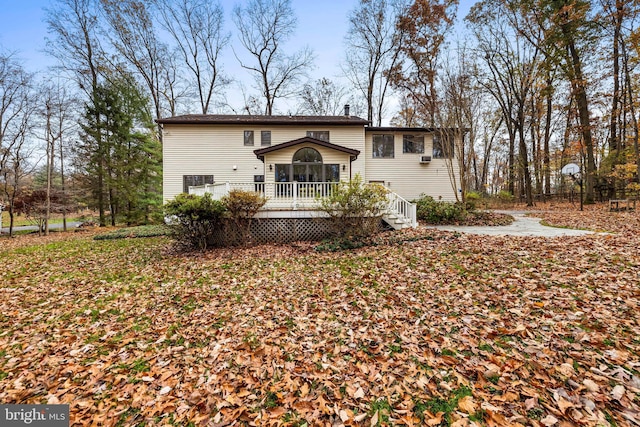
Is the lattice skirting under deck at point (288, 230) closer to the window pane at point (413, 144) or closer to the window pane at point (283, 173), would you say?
the window pane at point (283, 173)

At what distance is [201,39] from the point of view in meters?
21.3

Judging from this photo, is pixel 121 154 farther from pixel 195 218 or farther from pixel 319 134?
pixel 195 218

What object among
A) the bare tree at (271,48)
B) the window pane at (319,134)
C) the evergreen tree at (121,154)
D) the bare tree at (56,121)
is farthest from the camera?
the bare tree at (271,48)

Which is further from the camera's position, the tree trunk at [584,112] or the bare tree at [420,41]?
the bare tree at [420,41]

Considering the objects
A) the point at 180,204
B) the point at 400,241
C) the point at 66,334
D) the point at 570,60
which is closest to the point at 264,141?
the point at 180,204

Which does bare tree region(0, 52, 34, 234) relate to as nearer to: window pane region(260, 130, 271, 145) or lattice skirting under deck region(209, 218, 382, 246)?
window pane region(260, 130, 271, 145)

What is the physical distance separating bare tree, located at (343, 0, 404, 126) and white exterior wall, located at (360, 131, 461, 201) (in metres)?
6.42

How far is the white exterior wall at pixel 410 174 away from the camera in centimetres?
1603

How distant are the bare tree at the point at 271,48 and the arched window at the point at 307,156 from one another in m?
11.4

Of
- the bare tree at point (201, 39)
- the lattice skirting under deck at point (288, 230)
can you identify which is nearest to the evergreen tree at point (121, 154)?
the bare tree at point (201, 39)

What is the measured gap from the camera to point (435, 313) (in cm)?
379

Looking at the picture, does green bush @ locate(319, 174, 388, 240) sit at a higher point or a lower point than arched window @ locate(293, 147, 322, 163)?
lower

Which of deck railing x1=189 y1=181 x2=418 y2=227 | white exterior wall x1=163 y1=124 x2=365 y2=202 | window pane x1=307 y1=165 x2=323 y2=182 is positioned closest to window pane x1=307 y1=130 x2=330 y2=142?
white exterior wall x1=163 y1=124 x2=365 y2=202

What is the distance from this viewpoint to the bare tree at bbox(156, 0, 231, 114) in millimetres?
20516
